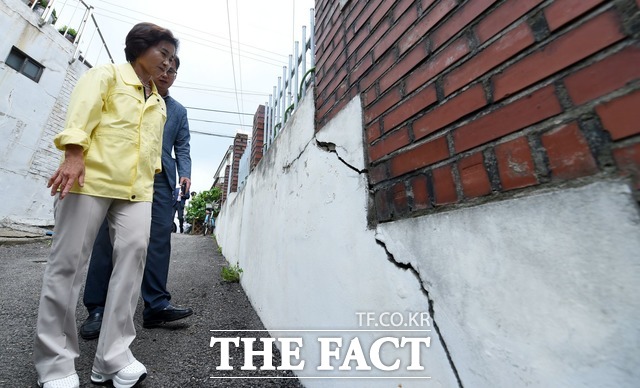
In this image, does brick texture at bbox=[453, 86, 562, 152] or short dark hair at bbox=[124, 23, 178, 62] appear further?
short dark hair at bbox=[124, 23, 178, 62]

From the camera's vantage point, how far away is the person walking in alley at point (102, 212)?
115 centimetres

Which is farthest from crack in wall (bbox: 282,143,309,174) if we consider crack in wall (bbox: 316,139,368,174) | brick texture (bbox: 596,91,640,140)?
brick texture (bbox: 596,91,640,140)

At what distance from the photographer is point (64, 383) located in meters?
1.11

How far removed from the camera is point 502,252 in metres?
0.63

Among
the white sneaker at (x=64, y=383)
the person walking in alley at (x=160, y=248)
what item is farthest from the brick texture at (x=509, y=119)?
the person walking in alley at (x=160, y=248)

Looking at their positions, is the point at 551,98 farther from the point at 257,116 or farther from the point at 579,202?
the point at 257,116

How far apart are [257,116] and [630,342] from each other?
3.90 metres

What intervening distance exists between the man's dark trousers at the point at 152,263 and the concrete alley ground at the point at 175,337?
0.61ft

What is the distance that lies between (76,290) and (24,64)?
929cm

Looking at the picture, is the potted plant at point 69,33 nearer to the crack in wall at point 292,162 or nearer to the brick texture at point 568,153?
the crack in wall at point 292,162

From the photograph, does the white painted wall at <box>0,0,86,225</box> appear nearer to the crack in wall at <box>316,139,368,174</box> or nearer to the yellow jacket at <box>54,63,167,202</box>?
the yellow jacket at <box>54,63,167,202</box>

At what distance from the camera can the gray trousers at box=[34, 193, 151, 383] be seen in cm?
114

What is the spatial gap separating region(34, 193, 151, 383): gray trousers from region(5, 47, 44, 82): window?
885 centimetres

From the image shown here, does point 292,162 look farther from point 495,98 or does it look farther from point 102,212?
point 495,98
